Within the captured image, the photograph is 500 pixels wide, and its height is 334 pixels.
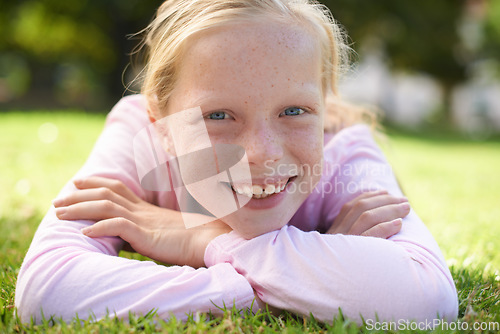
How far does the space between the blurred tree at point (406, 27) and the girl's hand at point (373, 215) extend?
45.8 ft

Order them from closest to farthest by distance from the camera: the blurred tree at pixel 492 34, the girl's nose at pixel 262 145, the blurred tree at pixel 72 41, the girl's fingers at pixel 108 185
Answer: the girl's nose at pixel 262 145, the girl's fingers at pixel 108 185, the blurred tree at pixel 72 41, the blurred tree at pixel 492 34

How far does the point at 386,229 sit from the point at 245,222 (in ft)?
1.95

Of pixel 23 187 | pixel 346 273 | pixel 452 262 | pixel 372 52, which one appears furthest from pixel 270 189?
pixel 372 52

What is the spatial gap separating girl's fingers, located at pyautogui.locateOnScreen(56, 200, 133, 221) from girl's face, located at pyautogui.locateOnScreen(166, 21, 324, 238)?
21.8 inches

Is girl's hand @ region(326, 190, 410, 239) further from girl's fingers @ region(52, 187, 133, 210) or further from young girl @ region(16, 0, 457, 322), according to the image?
girl's fingers @ region(52, 187, 133, 210)

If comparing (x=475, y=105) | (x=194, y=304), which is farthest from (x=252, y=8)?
(x=475, y=105)

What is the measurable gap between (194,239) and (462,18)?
25140mm

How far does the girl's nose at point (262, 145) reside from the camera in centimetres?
187

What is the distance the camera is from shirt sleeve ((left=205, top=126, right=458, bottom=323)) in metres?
1.75

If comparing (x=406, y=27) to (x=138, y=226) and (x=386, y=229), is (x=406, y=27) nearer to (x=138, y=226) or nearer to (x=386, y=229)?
(x=386, y=229)

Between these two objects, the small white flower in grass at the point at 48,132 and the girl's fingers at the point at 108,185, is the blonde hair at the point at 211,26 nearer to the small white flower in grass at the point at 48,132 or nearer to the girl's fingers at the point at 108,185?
the girl's fingers at the point at 108,185

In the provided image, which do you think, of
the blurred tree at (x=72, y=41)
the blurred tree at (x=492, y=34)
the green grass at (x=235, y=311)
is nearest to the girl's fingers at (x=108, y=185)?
the green grass at (x=235, y=311)

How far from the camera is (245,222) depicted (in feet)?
6.53

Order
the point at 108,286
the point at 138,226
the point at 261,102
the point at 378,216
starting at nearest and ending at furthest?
1. the point at 108,286
2. the point at 261,102
3. the point at 378,216
4. the point at 138,226
